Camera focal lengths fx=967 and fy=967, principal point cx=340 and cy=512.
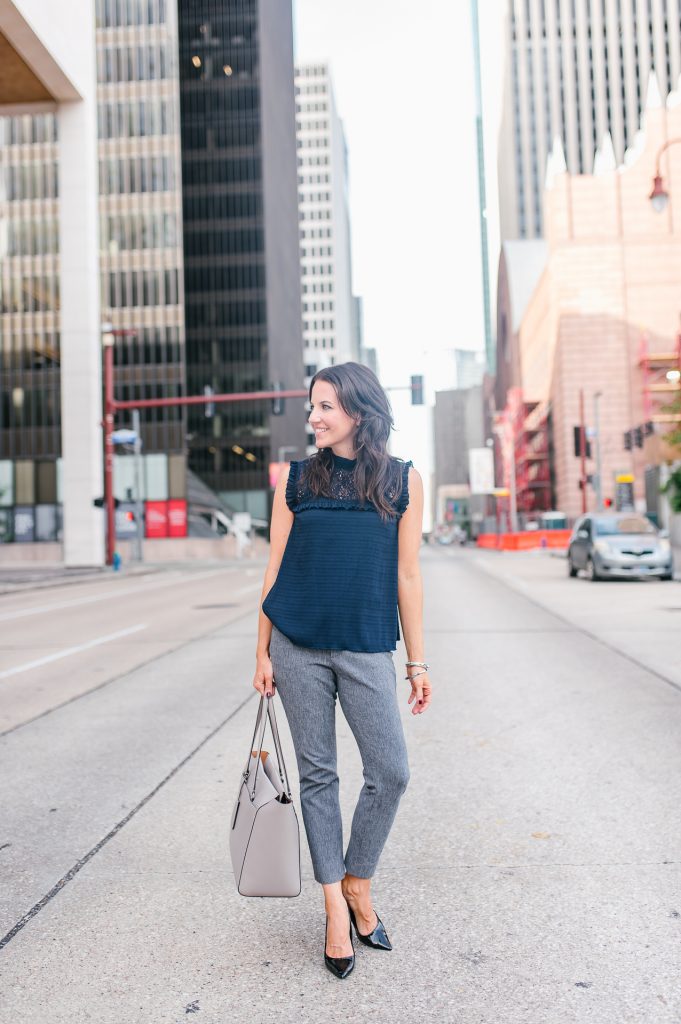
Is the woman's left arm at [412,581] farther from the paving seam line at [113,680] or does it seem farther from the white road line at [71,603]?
the white road line at [71,603]

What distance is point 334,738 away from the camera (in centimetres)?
305

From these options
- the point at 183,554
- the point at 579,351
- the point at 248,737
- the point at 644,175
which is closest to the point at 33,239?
the point at 183,554

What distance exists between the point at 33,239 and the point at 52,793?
65783 mm

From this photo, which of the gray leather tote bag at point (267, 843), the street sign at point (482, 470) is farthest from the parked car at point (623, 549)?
the street sign at point (482, 470)

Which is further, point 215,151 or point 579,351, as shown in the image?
point 215,151

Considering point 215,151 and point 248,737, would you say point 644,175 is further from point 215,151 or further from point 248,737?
point 248,737

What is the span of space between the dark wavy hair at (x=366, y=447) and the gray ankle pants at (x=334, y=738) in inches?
19.3

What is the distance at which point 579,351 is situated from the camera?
7650 cm

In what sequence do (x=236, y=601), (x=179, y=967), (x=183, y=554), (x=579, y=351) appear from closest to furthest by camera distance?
(x=179, y=967) → (x=236, y=601) → (x=183, y=554) → (x=579, y=351)

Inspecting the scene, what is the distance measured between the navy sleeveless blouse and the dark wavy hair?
3 cm

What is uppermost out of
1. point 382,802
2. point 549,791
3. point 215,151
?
point 215,151

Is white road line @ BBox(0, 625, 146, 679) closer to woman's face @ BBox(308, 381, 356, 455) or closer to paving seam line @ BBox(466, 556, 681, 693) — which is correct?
paving seam line @ BBox(466, 556, 681, 693)

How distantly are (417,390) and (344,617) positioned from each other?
2819 centimetres

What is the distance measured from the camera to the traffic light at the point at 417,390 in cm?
3061
